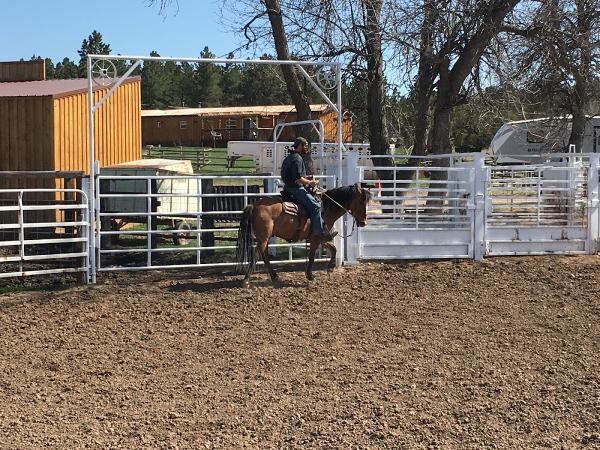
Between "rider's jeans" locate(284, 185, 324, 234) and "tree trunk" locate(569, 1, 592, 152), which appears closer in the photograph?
"rider's jeans" locate(284, 185, 324, 234)

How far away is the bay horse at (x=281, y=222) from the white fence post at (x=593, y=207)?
4.30 meters

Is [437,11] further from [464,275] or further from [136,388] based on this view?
[136,388]

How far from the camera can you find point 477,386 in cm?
598

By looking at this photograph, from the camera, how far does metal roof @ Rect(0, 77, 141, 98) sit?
15891 millimetres

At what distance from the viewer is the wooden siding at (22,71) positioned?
21.2m

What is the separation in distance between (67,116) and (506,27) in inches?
350

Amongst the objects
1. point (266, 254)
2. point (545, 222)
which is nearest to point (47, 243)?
point (266, 254)

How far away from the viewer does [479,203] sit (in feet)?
39.6

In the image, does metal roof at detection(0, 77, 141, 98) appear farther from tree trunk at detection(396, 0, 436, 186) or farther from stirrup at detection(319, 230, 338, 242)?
stirrup at detection(319, 230, 338, 242)

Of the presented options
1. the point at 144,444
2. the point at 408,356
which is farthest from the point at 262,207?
the point at 144,444

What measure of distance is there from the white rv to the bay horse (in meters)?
6.71

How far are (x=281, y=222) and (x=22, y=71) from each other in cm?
1397

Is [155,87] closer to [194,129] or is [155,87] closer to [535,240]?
[194,129]

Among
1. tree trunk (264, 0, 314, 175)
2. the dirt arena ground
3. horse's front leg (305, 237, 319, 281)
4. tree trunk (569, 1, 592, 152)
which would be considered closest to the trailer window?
tree trunk (569, 1, 592, 152)
